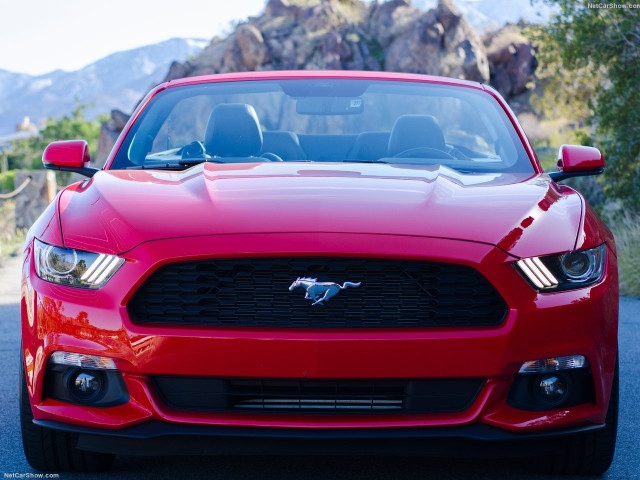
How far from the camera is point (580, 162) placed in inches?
159

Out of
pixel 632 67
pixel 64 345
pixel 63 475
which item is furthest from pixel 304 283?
pixel 632 67

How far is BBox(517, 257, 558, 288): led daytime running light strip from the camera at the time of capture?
297 centimetres

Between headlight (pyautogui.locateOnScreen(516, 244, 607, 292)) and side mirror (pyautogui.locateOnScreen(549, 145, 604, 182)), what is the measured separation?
966mm

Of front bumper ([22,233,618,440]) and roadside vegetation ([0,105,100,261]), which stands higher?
front bumper ([22,233,618,440])

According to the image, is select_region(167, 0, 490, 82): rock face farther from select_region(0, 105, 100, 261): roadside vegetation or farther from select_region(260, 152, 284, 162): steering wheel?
select_region(260, 152, 284, 162): steering wheel

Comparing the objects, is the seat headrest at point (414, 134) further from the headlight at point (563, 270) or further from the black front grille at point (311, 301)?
the black front grille at point (311, 301)

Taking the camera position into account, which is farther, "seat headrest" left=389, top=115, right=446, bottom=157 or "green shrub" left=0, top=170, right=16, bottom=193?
"green shrub" left=0, top=170, right=16, bottom=193

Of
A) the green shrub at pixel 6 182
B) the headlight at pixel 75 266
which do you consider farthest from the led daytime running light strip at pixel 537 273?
the green shrub at pixel 6 182

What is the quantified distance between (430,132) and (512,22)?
152 ft

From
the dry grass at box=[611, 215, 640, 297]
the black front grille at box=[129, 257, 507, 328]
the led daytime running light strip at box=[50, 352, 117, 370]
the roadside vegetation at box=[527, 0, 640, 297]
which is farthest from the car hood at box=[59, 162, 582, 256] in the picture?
the roadside vegetation at box=[527, 0, 640, 297]

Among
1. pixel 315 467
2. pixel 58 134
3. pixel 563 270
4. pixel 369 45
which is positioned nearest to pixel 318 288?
pixel 563 270

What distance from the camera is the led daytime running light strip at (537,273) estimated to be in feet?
9.73

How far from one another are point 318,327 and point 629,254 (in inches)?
330

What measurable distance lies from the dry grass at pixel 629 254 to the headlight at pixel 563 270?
680 centimetres
